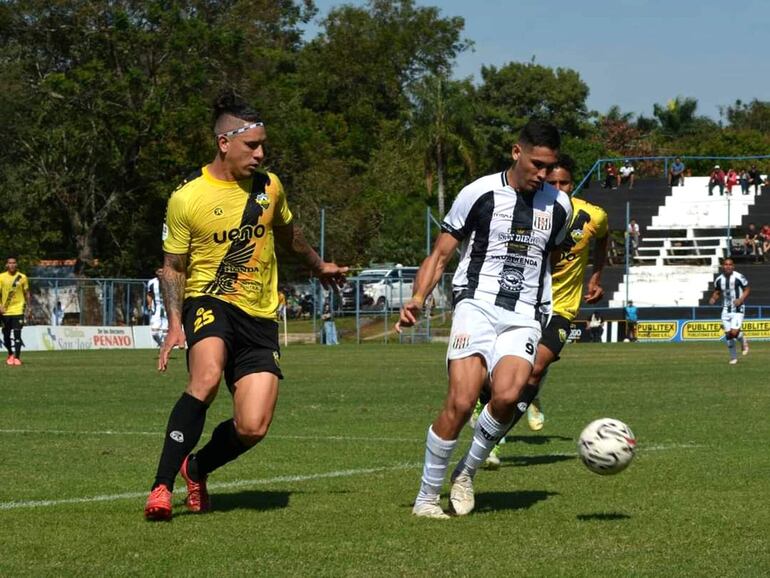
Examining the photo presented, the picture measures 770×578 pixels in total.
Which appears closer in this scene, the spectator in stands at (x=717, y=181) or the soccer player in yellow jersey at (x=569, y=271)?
the soccer player in yellow jersey at (x=569, y=271)

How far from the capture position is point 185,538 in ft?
23.4

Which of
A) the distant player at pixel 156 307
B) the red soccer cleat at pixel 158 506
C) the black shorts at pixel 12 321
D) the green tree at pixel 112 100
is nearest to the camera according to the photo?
the red soccer cleat at pixel 158 506

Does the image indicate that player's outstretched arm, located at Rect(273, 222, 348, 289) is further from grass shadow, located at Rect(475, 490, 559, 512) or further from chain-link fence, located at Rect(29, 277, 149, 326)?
chain-link fence, located at Rect(29, 277, 149, 326)

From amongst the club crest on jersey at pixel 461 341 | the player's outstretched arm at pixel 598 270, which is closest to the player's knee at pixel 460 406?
the club crest on jersey at pixel 461 341

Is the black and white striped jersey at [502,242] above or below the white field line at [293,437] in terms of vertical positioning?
above

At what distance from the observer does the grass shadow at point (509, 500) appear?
8.43m

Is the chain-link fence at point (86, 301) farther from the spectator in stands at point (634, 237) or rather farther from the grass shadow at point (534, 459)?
the grass shadow at point (534, 459)

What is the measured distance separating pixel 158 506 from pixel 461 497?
5.50ft

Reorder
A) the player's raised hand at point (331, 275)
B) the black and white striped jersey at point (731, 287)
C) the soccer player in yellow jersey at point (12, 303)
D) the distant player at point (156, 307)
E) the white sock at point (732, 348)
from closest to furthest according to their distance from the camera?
1. the player's raised hand at point (331, 275)
2. the soccer player in yellow jersey at point (12, 303)
3. the white sock at point (732, 348)
4. the black and white striped jersey at point (731, 287)
5. the distant player at point (156, 307)

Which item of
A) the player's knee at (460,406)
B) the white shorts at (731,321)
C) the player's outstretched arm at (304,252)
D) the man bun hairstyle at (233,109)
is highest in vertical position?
the man bun hairstyle at (233,109)

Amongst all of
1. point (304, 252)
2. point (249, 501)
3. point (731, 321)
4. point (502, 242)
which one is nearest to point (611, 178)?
point (731, 321)

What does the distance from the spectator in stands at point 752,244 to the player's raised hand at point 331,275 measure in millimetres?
52539

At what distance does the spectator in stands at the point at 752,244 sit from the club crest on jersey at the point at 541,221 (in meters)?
53.0

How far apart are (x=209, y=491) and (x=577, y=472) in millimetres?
2655
